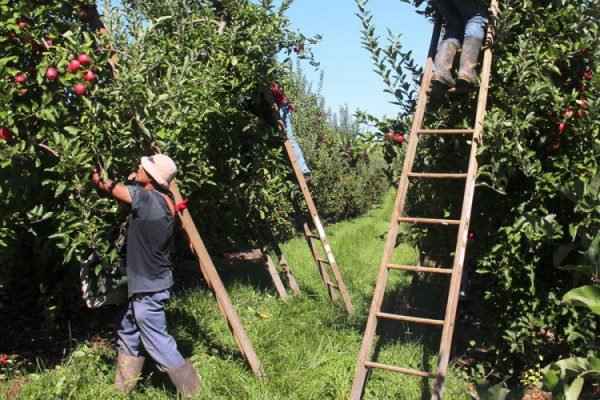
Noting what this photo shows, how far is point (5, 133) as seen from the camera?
9.96 ft

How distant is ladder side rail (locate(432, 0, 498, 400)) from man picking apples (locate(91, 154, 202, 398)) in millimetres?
1558

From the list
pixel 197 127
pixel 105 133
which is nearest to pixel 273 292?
pixel 197 127

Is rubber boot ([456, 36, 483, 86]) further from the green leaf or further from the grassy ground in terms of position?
the green leaf

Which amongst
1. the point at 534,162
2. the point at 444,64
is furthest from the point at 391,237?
the point at 444,64

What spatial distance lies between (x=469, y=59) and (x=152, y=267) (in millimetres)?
2566

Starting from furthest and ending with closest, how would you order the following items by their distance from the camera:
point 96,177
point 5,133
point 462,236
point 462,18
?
point 462,18 → point 462,236 → point 96,177 → point 5,133

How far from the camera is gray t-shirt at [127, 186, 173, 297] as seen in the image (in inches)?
137

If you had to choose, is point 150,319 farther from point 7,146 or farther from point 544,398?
point 544,398

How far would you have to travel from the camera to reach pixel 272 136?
18.5 feet

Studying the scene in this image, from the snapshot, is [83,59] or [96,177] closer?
[83,59]

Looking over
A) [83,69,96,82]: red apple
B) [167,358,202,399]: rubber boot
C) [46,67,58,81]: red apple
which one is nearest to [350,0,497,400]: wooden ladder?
[167,358,202,399]: rubber boot

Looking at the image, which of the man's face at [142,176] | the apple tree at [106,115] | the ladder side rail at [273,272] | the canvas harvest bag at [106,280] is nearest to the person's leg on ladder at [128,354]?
the canvas harvest bag at [106,280]

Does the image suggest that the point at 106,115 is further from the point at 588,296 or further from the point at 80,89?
the point at 588,296

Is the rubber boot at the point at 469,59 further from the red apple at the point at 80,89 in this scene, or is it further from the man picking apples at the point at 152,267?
the red apple at the point at 80,89
